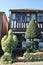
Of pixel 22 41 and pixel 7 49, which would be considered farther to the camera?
pixel 22 41

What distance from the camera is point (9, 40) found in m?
18.2

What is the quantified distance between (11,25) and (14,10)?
94.0 inches

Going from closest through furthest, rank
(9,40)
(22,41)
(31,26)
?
(9,40) → (31,26) → (22,41)

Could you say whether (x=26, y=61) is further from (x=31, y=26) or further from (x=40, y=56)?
(x=31, y=26)

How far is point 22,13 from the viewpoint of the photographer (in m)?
24.9

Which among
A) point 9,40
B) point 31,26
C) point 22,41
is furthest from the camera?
point 22,41

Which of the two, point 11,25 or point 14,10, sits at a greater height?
point 14,10

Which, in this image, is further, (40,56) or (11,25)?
(11,25)

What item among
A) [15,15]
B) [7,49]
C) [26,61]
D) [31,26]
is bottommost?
[26,61]

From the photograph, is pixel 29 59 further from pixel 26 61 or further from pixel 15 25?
pixel 15 25

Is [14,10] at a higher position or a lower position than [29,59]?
higher

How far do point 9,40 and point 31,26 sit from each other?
482cm

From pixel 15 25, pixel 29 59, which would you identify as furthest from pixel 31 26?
pixel 29 59

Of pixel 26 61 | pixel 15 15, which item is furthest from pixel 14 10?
pixel 26 61
